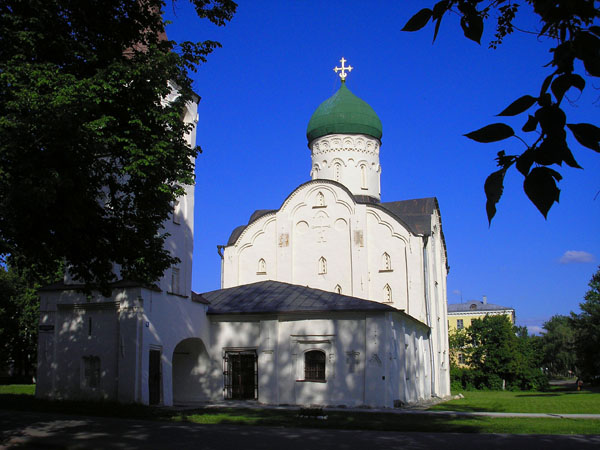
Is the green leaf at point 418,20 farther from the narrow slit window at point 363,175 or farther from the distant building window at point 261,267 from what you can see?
the narrow slit window at point 363,175

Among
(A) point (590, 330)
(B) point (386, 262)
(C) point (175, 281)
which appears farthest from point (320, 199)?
(A) point (590, 330)

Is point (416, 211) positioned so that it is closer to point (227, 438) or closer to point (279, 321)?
point (279, 321)

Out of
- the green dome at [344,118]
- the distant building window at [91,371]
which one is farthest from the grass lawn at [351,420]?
the green dome at [344,118]

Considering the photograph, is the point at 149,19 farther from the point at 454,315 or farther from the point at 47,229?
the point at 454,315

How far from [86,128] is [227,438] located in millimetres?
5622

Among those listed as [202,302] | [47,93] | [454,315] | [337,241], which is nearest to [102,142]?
[47,93]

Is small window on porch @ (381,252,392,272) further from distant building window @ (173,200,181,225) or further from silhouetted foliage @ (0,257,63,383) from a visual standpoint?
silhouetted foliage @ (0,257,63,383)

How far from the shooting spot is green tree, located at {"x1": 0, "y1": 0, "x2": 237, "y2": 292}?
9.24 m

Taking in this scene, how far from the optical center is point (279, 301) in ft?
70.1

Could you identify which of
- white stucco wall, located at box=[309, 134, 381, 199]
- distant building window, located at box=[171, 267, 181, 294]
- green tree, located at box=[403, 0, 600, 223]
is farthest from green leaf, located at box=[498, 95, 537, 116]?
white stucco wall, located at box=[309, 134, 381, 199]

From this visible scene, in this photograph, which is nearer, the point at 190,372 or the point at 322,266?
the point at 190,372

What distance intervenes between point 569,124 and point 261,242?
2691 centimetres

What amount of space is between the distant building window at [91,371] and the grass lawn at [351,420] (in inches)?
48.4

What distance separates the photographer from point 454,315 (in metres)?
69.9
